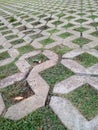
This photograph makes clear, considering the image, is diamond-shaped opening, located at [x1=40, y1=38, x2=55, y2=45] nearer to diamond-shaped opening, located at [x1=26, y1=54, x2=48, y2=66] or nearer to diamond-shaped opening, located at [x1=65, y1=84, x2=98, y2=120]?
diamond-shaped opening, located at [x1=26, y1=54, x2=48, y2=66]

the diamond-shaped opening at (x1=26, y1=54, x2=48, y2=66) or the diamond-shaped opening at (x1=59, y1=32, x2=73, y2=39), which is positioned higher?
the diamond-shaped opening at (x1=26, y1=54, x2=48, y2=66)

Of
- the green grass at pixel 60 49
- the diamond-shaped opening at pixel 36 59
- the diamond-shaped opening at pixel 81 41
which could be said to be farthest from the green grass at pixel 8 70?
the diamond-shaped opening at pixel 81 41

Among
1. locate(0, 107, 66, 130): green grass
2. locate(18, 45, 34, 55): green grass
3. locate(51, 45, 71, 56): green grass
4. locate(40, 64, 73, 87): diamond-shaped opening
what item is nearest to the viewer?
locate(0, 107, 66, 130): green grass

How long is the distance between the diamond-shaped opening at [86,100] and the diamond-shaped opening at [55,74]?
10.7 inches

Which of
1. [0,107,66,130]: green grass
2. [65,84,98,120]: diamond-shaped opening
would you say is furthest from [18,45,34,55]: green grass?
[0,107,66,130]: green grass

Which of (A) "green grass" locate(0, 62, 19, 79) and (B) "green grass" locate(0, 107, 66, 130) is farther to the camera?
(A) "green grass" locate(0, 62, 19, 79)

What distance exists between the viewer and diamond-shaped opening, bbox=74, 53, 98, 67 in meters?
2.35

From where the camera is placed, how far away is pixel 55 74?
218cm

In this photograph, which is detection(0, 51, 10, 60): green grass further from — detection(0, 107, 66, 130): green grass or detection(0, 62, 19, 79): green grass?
detection(0, 107, 66, 130): green grass

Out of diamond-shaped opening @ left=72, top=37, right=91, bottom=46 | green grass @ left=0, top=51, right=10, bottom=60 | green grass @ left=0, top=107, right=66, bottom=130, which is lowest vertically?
green grass @ left=0, top=51, right=10, bottom=60

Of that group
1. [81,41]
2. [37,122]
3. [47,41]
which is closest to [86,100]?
[37,122]

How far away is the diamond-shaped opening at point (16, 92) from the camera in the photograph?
184cm

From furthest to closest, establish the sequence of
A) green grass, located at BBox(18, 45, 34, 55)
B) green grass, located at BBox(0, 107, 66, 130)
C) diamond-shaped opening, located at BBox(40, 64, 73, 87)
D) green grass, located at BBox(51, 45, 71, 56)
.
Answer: green grass, located at BBox(18, 45, 34, 55) → green grass, located at BBox(51, 45, 71, 56) → diamond-shaped opening, located at BBox(40, 64, 73, 87) → green grass, located at BBox(0, 107, 66, 130)

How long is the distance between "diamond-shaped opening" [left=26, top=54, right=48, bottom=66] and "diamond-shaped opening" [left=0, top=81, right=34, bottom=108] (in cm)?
49
